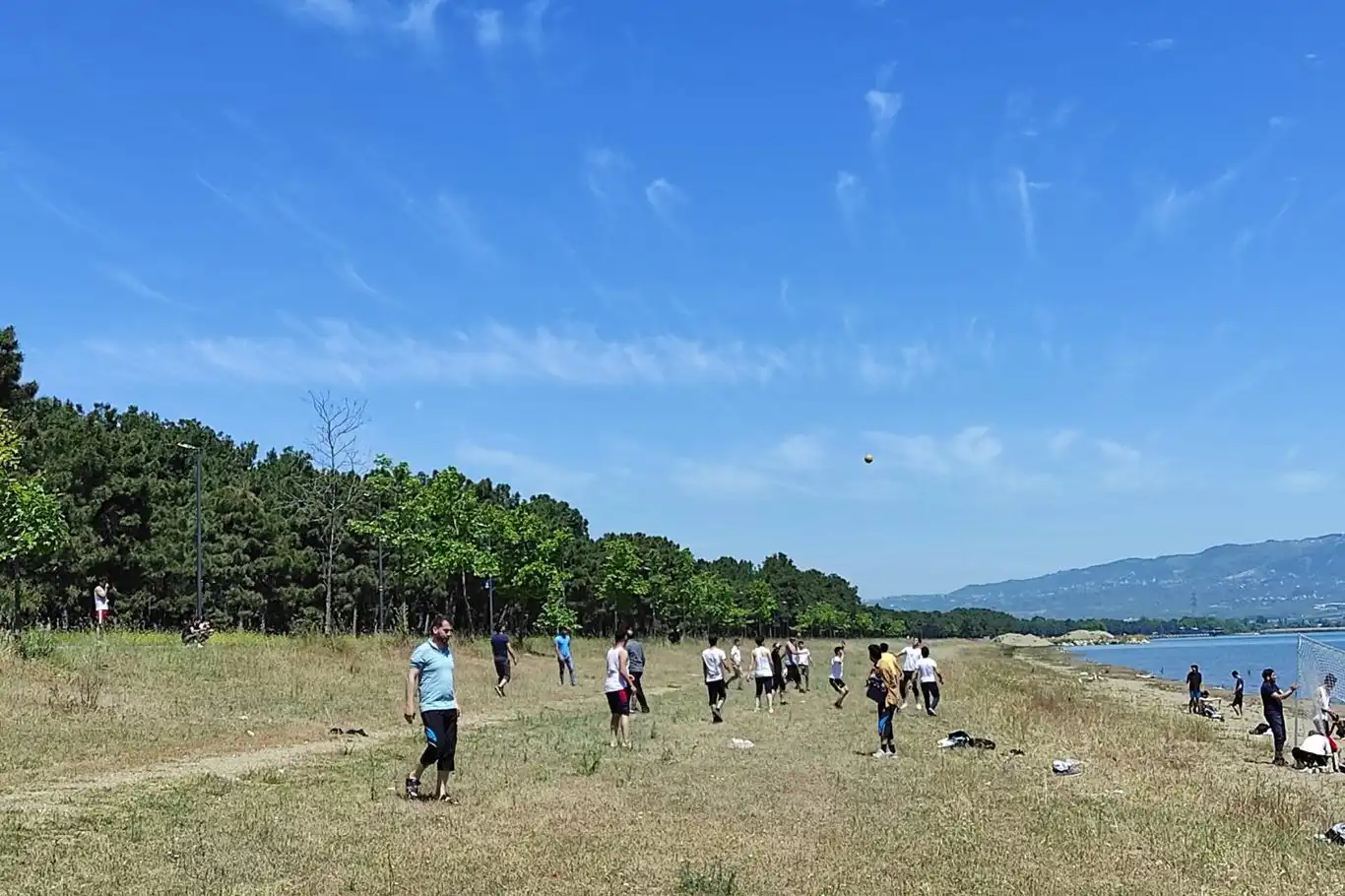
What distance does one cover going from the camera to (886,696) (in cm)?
1703

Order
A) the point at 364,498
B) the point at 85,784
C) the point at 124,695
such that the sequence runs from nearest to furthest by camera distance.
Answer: the point at 85,784 → the point at 124,695 → the point at 364,498

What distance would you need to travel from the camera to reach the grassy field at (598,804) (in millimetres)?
8812

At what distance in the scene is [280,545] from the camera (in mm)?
64312

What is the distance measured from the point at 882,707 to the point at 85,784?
34.7 feet

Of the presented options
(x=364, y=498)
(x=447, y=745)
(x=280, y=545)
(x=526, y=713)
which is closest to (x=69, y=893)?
(x=447, y=745)

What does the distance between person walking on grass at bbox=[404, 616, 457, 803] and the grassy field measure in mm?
484

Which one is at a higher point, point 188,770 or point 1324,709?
point 188,770

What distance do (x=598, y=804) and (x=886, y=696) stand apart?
6519 mm

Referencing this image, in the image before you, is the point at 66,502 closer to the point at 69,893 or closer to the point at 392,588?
the point at 392,588

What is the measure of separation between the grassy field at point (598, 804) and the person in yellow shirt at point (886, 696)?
508 mm

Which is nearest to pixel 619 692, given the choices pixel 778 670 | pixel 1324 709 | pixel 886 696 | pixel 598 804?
pixel 886 696

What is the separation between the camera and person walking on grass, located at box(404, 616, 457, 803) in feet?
38.5

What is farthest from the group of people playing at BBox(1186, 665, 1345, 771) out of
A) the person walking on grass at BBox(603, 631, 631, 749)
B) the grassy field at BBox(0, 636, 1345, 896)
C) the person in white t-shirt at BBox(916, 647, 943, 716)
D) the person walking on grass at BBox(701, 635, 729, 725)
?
the person walking on grass at BBox(603, 631, 631, 749)

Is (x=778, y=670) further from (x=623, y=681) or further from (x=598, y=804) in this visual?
(x=598, y=804)
